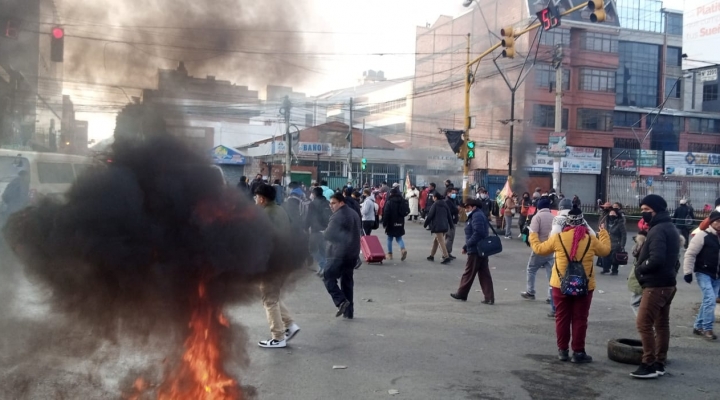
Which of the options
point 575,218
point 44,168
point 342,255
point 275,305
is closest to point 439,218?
point 342,255

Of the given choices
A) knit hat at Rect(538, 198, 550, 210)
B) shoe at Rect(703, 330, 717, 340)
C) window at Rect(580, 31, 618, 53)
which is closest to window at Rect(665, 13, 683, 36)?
window at Rect(580, 31, 618, 53)

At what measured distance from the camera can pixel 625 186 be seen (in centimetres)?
3184

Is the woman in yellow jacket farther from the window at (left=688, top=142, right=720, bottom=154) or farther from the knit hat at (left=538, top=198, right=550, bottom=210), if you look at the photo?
the window at (left=688, top=142, right=720, bottom=154)

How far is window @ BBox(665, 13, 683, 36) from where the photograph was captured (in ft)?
175

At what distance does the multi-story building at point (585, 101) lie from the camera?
27.5 metres

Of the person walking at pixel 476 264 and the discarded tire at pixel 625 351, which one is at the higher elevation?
the person walking at pixel 476 264

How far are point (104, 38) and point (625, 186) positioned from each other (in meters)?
31.0

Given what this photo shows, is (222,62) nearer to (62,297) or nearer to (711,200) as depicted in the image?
(62,297)

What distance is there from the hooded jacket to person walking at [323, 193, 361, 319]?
3.93 metres

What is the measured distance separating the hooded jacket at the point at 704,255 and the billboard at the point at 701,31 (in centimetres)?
1400

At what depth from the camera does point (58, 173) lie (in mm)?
5113

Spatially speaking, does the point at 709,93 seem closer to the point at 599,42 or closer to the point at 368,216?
the point at 599,42

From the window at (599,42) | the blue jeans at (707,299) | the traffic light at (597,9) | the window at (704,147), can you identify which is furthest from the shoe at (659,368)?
the window at (704,147)

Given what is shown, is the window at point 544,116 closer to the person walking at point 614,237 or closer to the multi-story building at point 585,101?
the multi-story building at point 585,101
